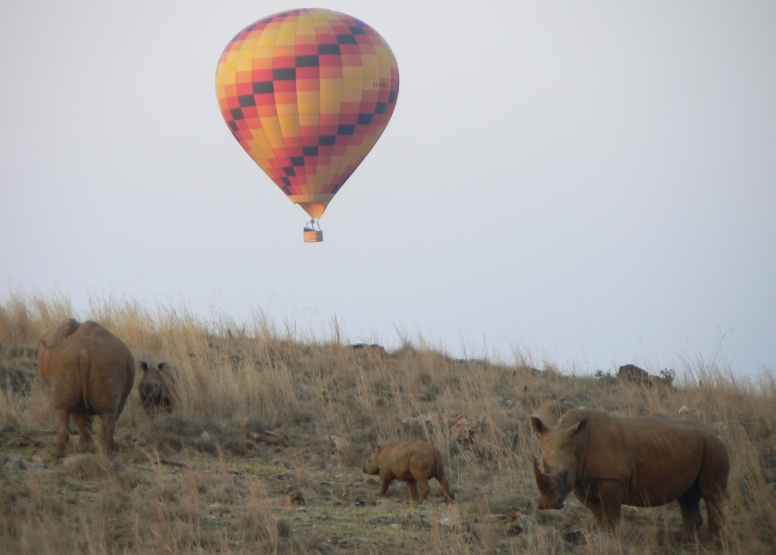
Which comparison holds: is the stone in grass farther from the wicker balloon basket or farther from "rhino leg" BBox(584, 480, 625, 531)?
the wicker balloon basket

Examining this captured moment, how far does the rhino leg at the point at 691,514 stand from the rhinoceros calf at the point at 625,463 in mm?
125

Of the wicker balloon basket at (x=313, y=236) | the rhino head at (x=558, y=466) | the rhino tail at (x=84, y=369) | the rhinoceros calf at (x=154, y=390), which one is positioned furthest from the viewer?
the wicker balloon basket at (x=313, y=236)

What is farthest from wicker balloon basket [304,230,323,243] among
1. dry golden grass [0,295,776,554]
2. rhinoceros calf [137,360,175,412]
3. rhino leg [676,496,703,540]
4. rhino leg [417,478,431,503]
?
rhino leg [676,496,703,540]

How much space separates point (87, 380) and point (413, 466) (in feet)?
8.73

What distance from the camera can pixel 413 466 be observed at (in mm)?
6941

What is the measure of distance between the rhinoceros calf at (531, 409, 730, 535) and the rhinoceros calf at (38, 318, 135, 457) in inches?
133

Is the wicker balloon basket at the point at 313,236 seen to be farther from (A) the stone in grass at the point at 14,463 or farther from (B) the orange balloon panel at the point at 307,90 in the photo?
(A) the stone in grass at the point at 14,463

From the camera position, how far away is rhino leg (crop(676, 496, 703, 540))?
6.46 meters

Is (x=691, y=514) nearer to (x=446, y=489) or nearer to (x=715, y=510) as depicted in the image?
(x=715, y=510)

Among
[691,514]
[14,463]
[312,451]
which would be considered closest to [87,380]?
[14,463]

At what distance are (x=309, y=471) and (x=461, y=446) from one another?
1.55 meters

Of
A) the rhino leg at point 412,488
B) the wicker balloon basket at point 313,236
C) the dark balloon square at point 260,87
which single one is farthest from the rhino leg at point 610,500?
the wicker balloon basket at point 313,236

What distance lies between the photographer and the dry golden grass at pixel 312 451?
584 centimetres

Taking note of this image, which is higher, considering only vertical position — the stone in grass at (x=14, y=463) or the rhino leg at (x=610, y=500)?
the stone in grass at (x=14, y=463)
